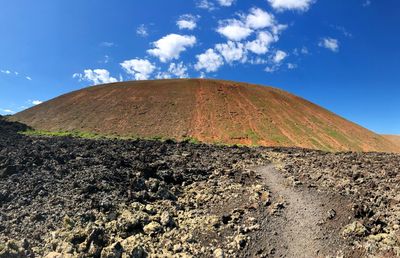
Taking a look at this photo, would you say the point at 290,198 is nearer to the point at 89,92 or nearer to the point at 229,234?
the point at 229,234

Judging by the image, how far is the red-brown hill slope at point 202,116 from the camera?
54906 millimetres

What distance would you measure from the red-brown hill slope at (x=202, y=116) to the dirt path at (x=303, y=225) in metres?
32.1

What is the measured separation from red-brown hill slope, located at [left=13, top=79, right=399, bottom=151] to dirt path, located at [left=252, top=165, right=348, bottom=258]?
32.1 metres

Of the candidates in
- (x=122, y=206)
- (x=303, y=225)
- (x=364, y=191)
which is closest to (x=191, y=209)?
(x=122, y=206)

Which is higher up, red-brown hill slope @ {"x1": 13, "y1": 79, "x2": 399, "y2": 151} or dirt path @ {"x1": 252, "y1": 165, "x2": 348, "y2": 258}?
red-brown hill slope @ {"x1": 13, "y1": 79, "x2": 399, "y2": 151}

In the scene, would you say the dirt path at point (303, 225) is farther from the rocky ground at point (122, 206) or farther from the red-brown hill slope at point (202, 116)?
the red-brown hill slope at point (202, 116)

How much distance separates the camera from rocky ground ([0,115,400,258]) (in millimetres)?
13969

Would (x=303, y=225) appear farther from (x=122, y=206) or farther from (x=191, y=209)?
(x=122, y=206)

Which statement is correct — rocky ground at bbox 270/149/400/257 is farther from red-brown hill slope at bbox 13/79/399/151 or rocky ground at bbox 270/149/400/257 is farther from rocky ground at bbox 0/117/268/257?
red-brown hill slope at bbox 13/79/399/151

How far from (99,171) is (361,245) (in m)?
14.8

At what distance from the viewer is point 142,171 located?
22312 millimetres

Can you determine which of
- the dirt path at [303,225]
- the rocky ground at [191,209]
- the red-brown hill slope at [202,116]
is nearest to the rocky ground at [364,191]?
the rocky ground at [191,209]

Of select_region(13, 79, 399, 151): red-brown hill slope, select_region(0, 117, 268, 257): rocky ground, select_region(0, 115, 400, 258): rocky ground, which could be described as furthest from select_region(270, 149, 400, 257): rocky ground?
select_region(13, 79, 399, 151): red-brown hill slope

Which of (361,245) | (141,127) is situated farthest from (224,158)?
(141,127)
